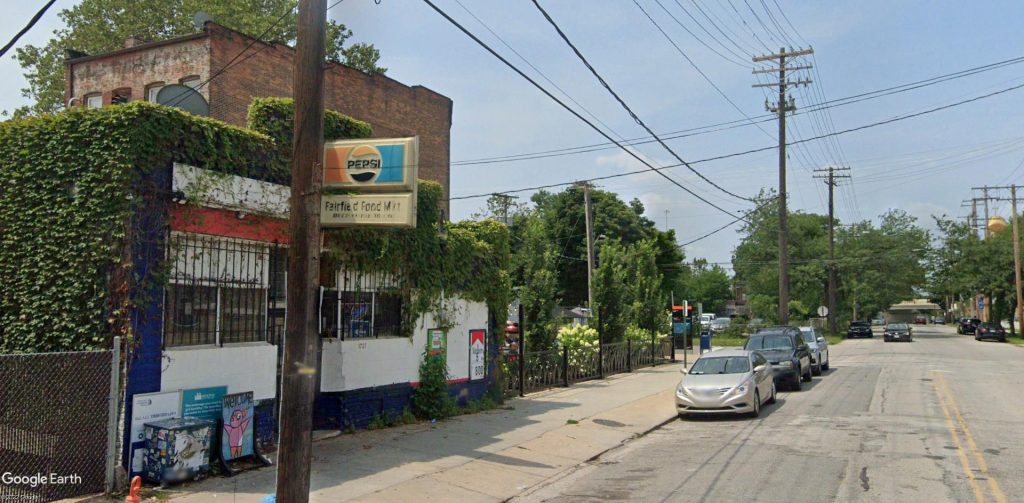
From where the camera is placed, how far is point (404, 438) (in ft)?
38.4

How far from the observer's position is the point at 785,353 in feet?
68.3

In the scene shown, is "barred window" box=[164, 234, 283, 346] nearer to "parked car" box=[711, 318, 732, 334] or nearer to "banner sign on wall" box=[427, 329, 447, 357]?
"banner sign on wall" box=[427, 329, 447, 357]

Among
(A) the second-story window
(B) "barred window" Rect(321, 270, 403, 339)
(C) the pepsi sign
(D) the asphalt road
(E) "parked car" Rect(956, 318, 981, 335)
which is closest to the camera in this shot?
(D) the asphalt road

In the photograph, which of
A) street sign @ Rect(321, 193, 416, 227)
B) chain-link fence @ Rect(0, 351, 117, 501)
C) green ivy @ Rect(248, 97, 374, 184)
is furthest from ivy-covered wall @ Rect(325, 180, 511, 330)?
chain-link fence @ Rect(0, 351, 117, 501)

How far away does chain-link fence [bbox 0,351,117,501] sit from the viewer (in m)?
7.75

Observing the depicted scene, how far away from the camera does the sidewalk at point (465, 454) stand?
852 cm

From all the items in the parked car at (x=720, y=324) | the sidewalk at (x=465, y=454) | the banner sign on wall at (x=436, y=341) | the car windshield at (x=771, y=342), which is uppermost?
the banner sign on wall at (x=436, y=341)

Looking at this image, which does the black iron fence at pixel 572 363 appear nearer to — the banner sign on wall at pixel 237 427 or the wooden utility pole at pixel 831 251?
the banner sign on wall at pixel 237 427

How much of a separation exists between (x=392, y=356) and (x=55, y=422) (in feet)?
18.6

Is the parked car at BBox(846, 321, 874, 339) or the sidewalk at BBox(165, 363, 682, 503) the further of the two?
the parked car at BBox(846, 321, 874, 339)

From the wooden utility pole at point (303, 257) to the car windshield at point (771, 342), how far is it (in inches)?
671

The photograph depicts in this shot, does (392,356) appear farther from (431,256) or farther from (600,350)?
(600,350)

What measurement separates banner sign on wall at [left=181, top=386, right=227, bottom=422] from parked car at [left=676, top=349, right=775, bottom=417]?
31.1ft

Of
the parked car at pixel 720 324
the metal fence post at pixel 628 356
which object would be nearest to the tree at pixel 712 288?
the parked car at pixel 720 324
